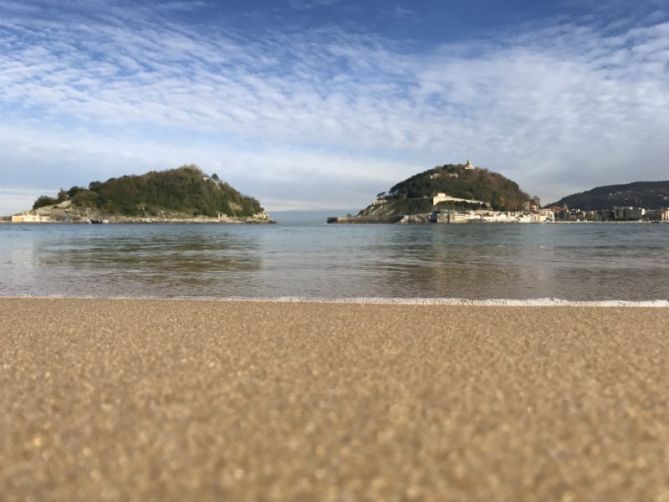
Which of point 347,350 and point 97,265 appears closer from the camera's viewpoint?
point 347,350

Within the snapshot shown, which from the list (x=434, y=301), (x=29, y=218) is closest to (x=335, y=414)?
(x=434, y=301)

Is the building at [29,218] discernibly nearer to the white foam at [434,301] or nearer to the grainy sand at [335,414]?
the white foam at [434,301]

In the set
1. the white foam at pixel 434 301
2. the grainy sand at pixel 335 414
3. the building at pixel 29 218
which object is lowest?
the white foam at pixel 434 301

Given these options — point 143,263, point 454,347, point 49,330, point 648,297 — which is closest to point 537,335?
point 454,347

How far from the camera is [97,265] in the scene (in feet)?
61.9

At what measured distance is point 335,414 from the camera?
11.3 ft

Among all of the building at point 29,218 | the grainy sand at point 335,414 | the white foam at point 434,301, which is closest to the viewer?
the grainy sand at point 335,414

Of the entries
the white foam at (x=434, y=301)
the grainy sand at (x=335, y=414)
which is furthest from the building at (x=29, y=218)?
the grainy sand at (x=335, y=414)

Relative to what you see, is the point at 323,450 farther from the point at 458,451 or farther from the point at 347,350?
the point at 347,350

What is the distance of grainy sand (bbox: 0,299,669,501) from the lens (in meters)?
2.58

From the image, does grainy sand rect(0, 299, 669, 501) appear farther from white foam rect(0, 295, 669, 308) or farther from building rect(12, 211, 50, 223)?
building rect(12, 211, 50, 223)

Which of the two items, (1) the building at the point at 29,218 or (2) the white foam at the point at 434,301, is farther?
(1) the building at the point at 29,218

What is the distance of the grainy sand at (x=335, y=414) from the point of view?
102 inches

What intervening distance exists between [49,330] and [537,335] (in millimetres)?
6843
